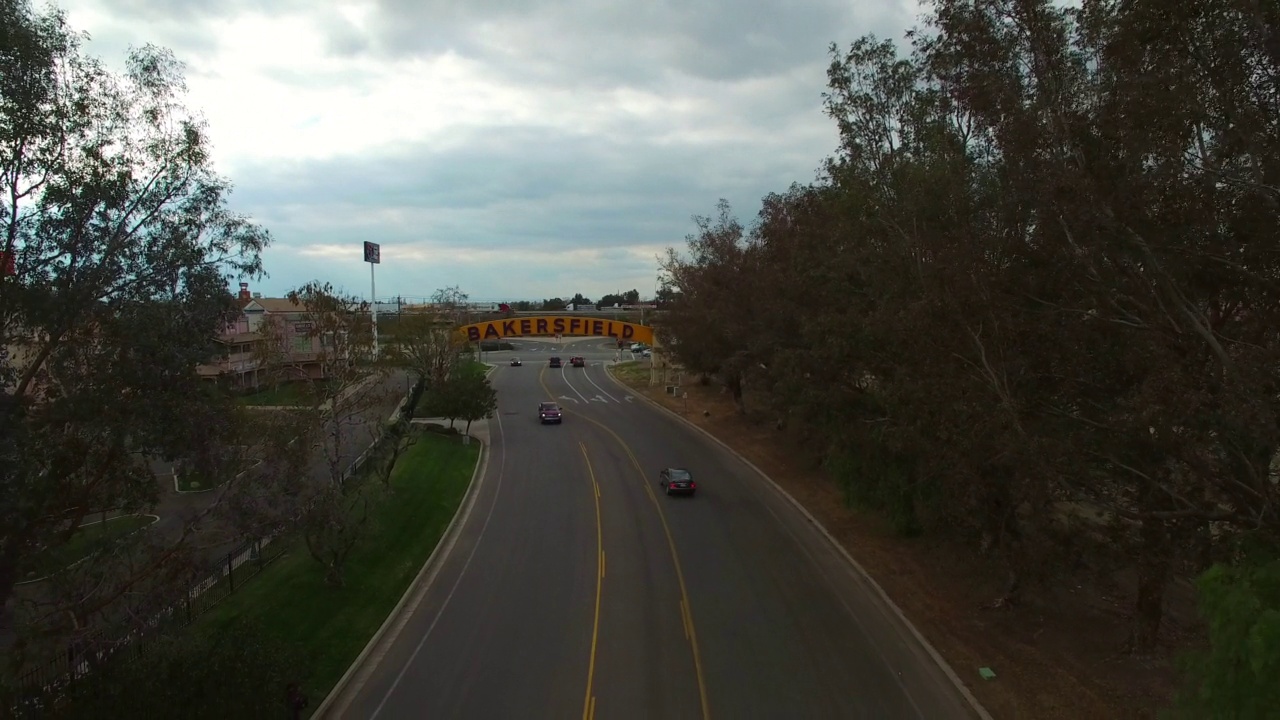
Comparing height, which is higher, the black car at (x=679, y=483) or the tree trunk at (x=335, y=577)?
the black car at (x=679, y=483)

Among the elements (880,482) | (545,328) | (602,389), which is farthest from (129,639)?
(602,389)

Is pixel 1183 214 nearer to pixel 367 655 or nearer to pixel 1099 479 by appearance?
pixel 1099 479

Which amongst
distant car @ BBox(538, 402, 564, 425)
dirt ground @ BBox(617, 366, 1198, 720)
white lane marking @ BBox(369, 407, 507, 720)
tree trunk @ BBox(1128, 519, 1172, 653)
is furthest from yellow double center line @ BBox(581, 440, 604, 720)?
distant car @ BBox(538, 402, 564, 425)

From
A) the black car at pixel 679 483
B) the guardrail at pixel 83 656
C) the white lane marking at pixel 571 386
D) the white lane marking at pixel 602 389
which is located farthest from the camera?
the white lane marking at pixel 602 389

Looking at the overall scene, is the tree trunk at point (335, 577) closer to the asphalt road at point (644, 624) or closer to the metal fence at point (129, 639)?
the metal fence at point (129, 639)

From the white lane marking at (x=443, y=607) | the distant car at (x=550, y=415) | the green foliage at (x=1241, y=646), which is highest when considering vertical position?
the green foliage at (x=1241, y=646)

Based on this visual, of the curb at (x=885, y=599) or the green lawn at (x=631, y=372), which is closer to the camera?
the curb at (x=885, y=599)

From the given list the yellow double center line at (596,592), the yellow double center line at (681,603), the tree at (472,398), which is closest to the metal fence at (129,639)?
the yellow double center line at (596,592)

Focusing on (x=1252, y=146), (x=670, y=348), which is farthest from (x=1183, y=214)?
(x=670, y=348)
